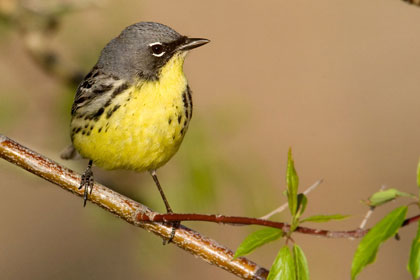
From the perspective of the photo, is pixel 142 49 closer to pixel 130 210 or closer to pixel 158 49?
pixel 158 49

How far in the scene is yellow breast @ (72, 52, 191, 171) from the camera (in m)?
4.31

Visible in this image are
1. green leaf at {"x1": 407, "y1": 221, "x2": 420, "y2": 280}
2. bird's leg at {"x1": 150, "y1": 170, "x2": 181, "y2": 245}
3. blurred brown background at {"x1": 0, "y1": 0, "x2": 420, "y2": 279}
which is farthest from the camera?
blurred brown background at {"x1": 0, "y1": 0, "x2": 420, "y2": 279}

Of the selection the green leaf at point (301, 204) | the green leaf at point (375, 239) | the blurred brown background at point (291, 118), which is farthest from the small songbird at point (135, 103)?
the green leaf at point (375, 239)

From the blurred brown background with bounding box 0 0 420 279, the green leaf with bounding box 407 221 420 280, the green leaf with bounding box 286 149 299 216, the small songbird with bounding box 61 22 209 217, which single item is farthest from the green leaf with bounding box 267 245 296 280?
the blurred brown background with bounding box 0 0 420 279

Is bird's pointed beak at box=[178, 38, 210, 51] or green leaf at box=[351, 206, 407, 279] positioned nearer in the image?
green leaf at box=[351, 206, 407, 279]

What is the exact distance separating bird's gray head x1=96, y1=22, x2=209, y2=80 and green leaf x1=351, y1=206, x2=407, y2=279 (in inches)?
99.6

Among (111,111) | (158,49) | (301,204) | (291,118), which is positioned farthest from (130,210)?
(291,118)

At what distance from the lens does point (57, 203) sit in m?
10.0

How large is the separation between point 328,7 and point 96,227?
9235mm

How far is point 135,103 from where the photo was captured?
432cm

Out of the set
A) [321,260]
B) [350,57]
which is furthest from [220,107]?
[350,57]

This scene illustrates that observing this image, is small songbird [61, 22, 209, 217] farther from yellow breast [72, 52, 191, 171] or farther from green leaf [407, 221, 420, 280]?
green leaf [407, 221, 420, 280]

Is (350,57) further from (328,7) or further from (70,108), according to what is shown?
(70,108)

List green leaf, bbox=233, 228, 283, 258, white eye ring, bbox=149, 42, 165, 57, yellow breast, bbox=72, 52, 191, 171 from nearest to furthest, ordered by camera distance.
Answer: green leaf, bbox=233, 228, 283, 258, yellow breast, bbox=72, 52, 191, 171, white eye ring, bbox=149, 42, 165, 57
